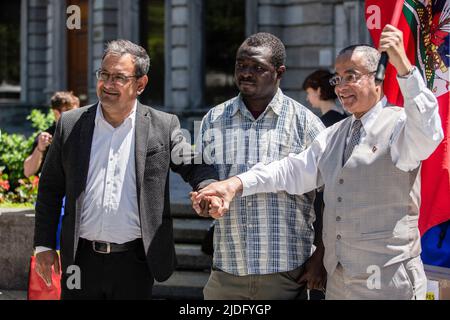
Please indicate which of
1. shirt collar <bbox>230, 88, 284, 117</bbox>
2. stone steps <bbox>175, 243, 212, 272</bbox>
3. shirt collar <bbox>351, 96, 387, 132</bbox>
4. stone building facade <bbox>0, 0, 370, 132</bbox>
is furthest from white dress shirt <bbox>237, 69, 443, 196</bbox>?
stone building facade <bbox>0, 0, 370, 132</bbox>

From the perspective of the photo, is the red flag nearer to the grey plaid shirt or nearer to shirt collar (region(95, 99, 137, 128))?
the grey plaid shirt

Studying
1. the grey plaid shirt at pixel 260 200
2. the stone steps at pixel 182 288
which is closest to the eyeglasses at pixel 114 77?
the grey plaid shirt at pixel 260 200

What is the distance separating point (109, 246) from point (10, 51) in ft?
54.1

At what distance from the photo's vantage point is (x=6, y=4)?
1958 centimetres

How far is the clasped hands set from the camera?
365 centimetres

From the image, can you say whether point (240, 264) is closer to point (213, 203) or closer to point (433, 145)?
point (213, 203)

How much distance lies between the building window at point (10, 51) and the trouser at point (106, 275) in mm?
16020

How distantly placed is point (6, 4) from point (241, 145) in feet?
55.8

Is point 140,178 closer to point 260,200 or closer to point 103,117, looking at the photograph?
point 103,117

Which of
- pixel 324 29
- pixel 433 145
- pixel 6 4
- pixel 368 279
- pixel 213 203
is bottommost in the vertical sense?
pixel 368 279

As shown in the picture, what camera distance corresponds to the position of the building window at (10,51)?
19.3 metres

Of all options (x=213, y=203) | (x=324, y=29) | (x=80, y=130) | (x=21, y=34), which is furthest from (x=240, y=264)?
(x=21, y=34)

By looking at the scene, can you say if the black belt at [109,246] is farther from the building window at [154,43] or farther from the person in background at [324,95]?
the building window at [154,43]

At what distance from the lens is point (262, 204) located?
3.91 m
